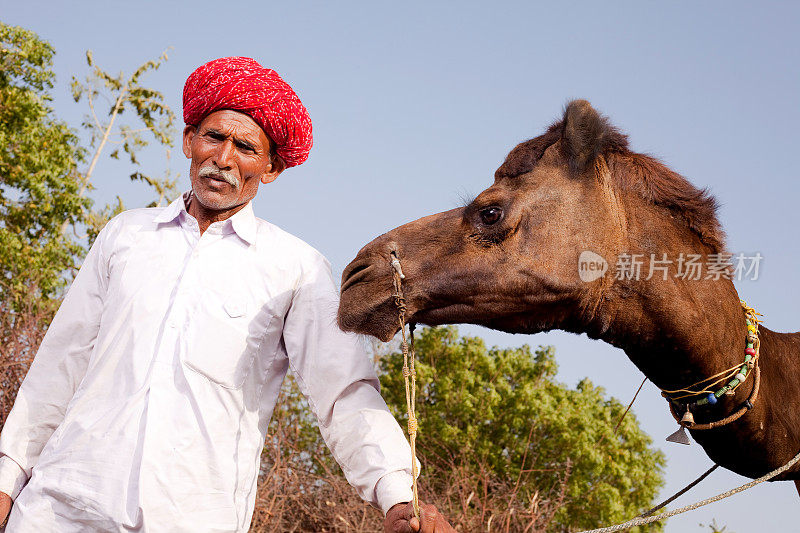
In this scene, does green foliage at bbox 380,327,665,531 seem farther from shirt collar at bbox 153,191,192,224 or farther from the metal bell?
shirt collar at bbox 153,191,192,224

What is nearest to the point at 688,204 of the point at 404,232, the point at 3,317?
the point at 404,232

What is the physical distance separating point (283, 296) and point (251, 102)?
849mm

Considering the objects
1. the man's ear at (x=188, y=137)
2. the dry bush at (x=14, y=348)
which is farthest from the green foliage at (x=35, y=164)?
the man's ear at (x=188, y=137)

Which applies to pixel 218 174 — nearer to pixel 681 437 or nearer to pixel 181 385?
pixel 181 385

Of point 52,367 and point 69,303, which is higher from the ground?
Answer: point 69,303

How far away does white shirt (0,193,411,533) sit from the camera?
8.36 ft

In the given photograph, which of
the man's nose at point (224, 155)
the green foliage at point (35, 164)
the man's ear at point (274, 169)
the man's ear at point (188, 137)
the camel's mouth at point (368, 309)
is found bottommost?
the camel's mouth at point (368, 309)

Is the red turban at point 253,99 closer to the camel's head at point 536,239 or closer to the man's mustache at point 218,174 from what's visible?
the man's mustache at point 218,174

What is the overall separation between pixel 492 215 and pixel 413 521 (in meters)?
1.37

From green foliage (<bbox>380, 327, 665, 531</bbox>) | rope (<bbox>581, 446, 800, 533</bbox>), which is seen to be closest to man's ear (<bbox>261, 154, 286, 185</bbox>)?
rope (<bbox>581, 446, 800, 533</bbox>)

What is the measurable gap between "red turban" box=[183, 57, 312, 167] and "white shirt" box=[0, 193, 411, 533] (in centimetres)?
41

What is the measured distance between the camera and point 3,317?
9102 mm

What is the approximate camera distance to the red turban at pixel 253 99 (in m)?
3.11

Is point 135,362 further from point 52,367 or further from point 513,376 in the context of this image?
point 513,376
